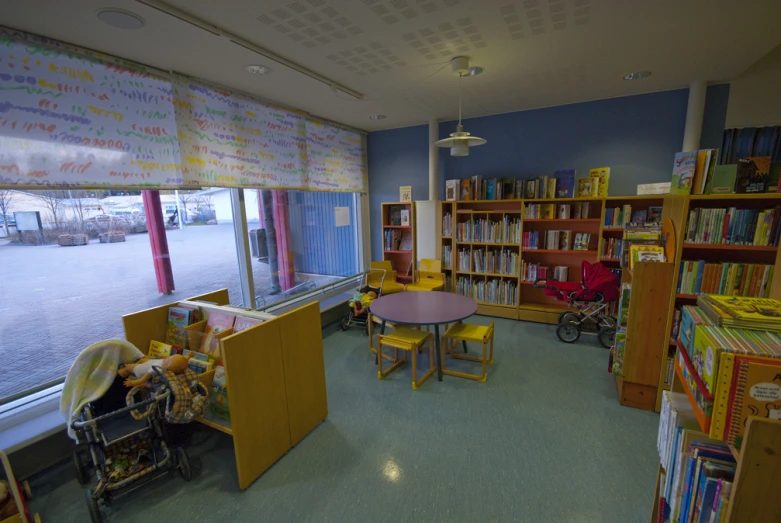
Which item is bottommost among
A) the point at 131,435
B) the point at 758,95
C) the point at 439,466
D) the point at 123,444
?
the point at 439,466

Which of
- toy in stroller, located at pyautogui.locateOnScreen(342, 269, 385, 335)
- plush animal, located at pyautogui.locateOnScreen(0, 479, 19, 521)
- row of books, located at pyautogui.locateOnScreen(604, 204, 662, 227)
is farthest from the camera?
toy in stroller, located at pyautogui.locateOnScreen(342, 269, 385, 335)

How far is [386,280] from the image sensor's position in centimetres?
500

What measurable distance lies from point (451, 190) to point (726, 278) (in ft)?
10.0

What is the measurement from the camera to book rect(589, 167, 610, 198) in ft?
13.0

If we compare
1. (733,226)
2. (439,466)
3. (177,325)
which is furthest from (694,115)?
(177,325)

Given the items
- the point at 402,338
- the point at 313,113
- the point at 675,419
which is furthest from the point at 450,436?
the point at 313,113

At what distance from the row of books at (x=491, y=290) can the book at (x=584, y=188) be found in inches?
56.5

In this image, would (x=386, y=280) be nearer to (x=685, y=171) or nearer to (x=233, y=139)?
(x=233, y=139)

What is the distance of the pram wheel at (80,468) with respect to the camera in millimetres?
2078

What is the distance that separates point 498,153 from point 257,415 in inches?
169

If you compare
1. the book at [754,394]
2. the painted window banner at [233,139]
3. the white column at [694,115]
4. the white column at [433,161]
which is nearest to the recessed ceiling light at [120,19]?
the painted window banner at [233,139]

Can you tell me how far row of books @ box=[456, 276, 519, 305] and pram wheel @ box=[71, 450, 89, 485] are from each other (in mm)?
4254

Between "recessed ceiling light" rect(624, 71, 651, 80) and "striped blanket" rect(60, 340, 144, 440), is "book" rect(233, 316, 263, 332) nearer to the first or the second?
"striped blanket" rect(60, 340, 144, 440)

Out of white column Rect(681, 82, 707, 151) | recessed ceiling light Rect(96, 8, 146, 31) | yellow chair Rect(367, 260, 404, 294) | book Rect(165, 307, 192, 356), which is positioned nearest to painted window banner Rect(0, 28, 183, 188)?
recessed ceiling light Rect(96, 8, 146, 31)
